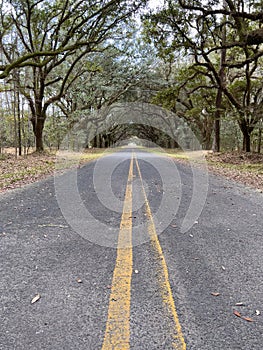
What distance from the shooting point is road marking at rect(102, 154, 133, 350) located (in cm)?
177

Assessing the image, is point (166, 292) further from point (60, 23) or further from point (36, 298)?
point (60, 23)

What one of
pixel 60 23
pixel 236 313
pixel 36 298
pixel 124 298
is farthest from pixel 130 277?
pixel 60 23

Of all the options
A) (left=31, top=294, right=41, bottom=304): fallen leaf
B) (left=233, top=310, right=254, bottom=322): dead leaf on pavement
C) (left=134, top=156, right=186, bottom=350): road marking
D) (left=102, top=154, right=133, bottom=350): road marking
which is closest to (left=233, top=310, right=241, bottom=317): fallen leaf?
(left=233, top=310, right=254, bottom=322): dead leaf on pavement

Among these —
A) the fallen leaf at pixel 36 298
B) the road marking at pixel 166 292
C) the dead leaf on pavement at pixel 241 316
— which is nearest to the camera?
the road marking at pixel 166 292

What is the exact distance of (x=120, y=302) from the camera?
2.17 m

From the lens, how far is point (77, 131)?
104 feet

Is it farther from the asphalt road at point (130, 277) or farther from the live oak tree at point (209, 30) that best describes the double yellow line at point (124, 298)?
the live oak tree at point (209, 30)

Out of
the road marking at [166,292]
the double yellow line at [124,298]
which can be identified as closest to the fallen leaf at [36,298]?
the double yellow line at [124,298]

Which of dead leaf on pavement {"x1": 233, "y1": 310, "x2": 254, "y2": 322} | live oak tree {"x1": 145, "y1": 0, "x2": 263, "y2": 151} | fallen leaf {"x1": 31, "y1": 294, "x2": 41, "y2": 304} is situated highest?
live oak tree {"x1": 145, "y1": 0, "x2": 263, "y2": 151}

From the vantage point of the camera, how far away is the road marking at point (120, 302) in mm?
1768

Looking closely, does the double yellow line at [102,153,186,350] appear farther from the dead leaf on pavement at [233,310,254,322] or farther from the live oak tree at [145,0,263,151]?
the live oak tree at [145,0,263,151]

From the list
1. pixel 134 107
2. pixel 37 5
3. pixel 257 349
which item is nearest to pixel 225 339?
pixel 257 349

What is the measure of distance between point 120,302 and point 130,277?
1.26 feet

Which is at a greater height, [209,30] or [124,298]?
[209,30]
